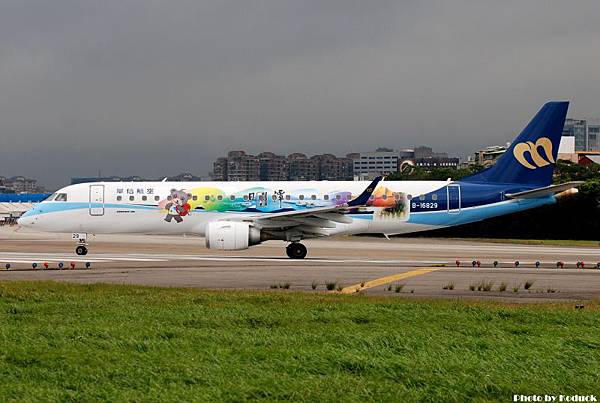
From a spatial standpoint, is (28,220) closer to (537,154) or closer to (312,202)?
(312,202)

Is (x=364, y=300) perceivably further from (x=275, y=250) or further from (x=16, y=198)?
(x=16, y=198)

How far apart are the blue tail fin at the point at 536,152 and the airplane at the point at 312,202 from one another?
45mm

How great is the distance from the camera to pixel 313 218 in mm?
33750

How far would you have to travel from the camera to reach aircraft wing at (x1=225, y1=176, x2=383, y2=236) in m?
32.9

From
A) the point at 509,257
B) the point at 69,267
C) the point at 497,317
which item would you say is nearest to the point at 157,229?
the point at 69,267

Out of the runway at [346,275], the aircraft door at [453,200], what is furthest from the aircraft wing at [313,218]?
the aircraft door at [453,200]

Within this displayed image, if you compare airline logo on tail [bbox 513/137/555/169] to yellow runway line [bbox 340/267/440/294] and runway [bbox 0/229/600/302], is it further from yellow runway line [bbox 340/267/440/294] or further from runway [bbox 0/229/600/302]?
yellow runway line [bbox 340/267/440/294]

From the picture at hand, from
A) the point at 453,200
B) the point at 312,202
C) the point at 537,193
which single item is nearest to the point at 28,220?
the point at 312,202

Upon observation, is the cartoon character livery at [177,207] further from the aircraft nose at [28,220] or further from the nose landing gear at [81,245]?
the aircraft nose at [28,220]

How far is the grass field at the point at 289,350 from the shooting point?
8547 mm

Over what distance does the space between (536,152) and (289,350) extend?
27792mm

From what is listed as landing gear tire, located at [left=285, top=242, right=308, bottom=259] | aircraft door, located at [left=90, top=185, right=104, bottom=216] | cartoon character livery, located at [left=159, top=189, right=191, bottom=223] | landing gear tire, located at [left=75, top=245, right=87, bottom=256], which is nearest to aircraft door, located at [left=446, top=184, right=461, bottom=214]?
landing gear tire, located at [left=285, top=242, right=308, bottom=259]

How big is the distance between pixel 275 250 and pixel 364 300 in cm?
2486

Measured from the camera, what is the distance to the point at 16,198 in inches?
7407
